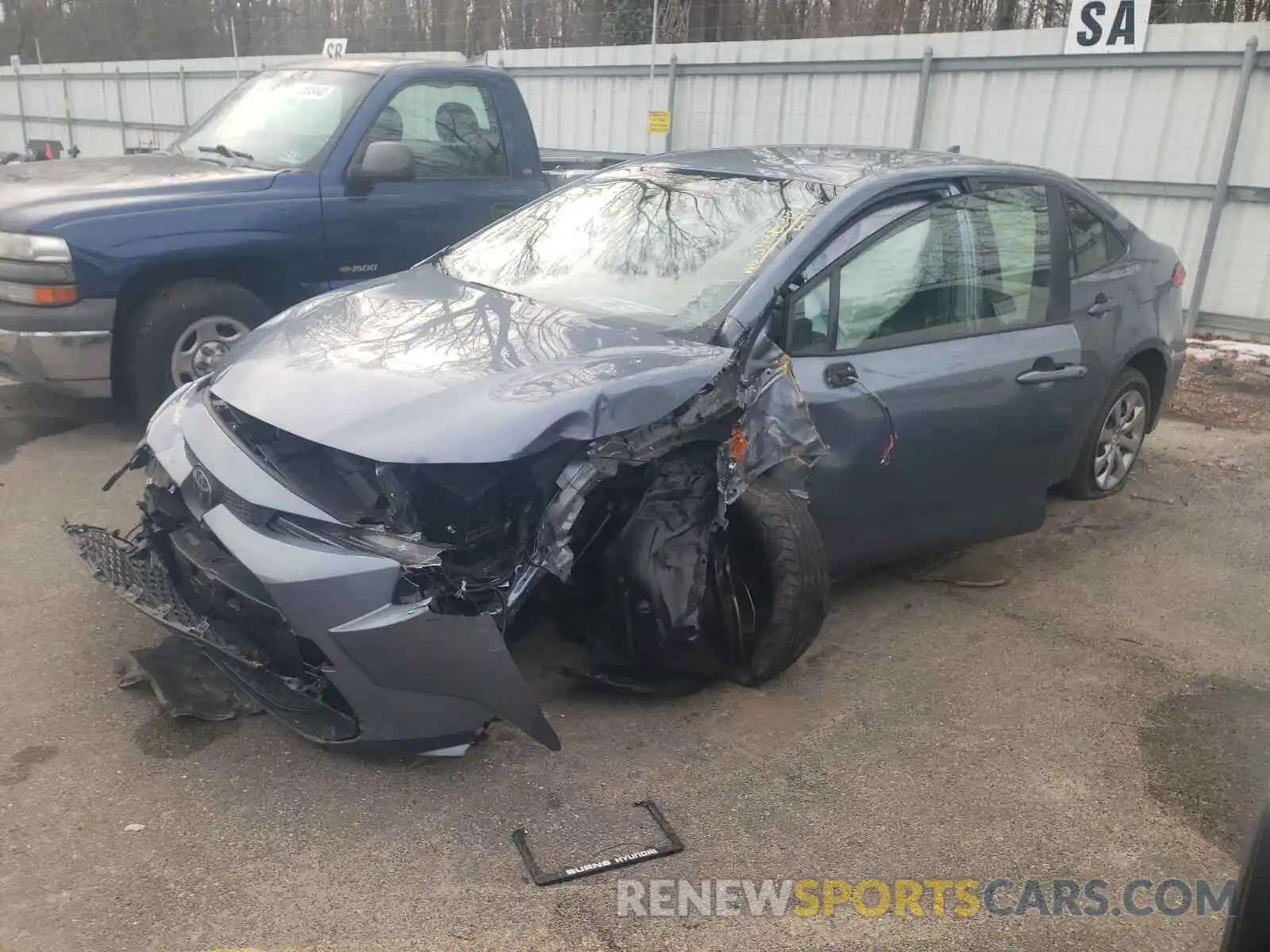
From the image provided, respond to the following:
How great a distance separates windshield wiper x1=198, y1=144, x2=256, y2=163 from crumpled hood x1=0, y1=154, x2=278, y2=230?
0.41 ft

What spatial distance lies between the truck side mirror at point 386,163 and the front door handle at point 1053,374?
134 inches

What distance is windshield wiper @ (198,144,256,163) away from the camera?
5.93 meters

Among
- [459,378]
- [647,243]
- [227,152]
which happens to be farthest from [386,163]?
[459,378]

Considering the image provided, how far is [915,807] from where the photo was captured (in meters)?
2.97

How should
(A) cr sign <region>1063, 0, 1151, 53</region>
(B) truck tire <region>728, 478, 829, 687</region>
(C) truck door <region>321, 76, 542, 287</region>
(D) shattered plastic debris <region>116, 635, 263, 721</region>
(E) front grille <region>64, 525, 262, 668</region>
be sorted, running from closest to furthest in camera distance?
(E) front grille <region>64, 525, 262, 668</region>, (D) shattered plastic debris <region>116, 635, 263, 721</region>, (B) truck tire <region>728, 478, 829, 687</region>, (C) truck door <region>321, 76, 542, 287</region>, (A) cr sign <region>1063, 0, 1151, 53</region>

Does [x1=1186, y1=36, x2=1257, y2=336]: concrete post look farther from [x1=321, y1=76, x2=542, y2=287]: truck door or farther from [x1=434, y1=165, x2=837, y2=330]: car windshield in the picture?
[x1=434, y1=165, x2=837, y2=330]: car windshield

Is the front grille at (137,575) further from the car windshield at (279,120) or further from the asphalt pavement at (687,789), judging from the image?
the car windshield at (279,120)

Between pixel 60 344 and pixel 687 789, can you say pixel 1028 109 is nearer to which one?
pixel 60 344

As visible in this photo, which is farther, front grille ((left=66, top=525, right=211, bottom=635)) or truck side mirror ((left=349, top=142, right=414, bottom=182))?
truck side mirror ((left=349, top=142, right=414, bottom=182))

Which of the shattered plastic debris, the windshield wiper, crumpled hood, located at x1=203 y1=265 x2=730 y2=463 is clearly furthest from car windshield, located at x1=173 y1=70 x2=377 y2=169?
the shattered plastic debris

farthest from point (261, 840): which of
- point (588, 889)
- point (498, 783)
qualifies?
point (588, 889)

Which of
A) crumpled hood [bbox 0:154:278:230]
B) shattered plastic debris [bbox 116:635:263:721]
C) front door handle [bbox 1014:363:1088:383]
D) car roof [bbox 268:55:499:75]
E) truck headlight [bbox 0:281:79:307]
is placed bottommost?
shattered plastic debris [bbox 116:635:263:721]

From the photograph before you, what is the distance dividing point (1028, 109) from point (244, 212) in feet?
23.0

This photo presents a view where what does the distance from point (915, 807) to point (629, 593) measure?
1.02 m
